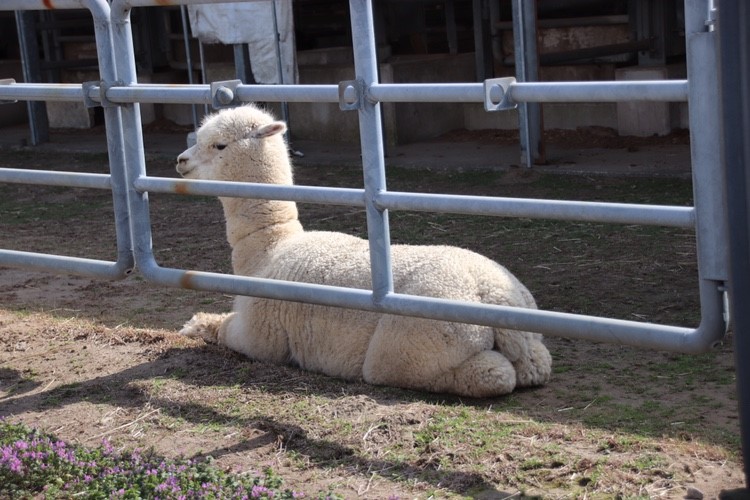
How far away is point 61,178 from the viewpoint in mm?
4422

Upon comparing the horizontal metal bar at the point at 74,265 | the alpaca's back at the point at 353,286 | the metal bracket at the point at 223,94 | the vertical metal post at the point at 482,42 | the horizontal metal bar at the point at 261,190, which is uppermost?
the vertical metal post at the point at 482,42

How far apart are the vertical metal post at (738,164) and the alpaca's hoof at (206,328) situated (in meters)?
3.01

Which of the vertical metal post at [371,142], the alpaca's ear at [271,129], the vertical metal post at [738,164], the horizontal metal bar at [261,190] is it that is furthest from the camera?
the alpaca's ear at [271,129]

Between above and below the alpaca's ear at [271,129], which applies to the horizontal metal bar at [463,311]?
below

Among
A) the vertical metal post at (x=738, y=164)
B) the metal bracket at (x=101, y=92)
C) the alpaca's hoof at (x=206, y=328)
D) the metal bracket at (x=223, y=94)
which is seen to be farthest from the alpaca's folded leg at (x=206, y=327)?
the vertical metal post at (x=738, y=164)

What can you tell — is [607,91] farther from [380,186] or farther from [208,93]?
[208,93]

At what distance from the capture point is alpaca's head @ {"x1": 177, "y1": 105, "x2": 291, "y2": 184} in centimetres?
492

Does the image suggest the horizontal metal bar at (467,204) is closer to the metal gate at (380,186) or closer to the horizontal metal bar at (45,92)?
the metal gate at (380,186)

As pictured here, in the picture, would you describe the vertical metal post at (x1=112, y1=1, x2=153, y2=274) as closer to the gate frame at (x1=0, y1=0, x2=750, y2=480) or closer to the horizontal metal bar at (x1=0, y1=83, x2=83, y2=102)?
the gate frame at (x1=0, y1=0, x2=750, y2=480)

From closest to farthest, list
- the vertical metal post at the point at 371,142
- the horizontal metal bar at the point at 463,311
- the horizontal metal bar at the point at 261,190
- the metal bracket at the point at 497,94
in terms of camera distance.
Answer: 1. the horizontal metal bar at the point at 463,311
2. the metal bracket at the point at 497,94
3. the vertical metal post at the point at 371,142
4. the horizontal metal bar at the point at 261,190

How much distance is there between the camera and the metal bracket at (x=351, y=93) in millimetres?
3516

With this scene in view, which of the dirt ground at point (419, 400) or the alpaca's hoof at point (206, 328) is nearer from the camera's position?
the dirt ground at point (419, 400)

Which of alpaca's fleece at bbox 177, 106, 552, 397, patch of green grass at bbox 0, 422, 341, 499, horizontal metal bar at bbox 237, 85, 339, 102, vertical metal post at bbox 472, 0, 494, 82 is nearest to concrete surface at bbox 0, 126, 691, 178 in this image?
vertical metal post at bbox 472, 0, 494, 82

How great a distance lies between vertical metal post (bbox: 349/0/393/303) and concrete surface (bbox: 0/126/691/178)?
542cm
